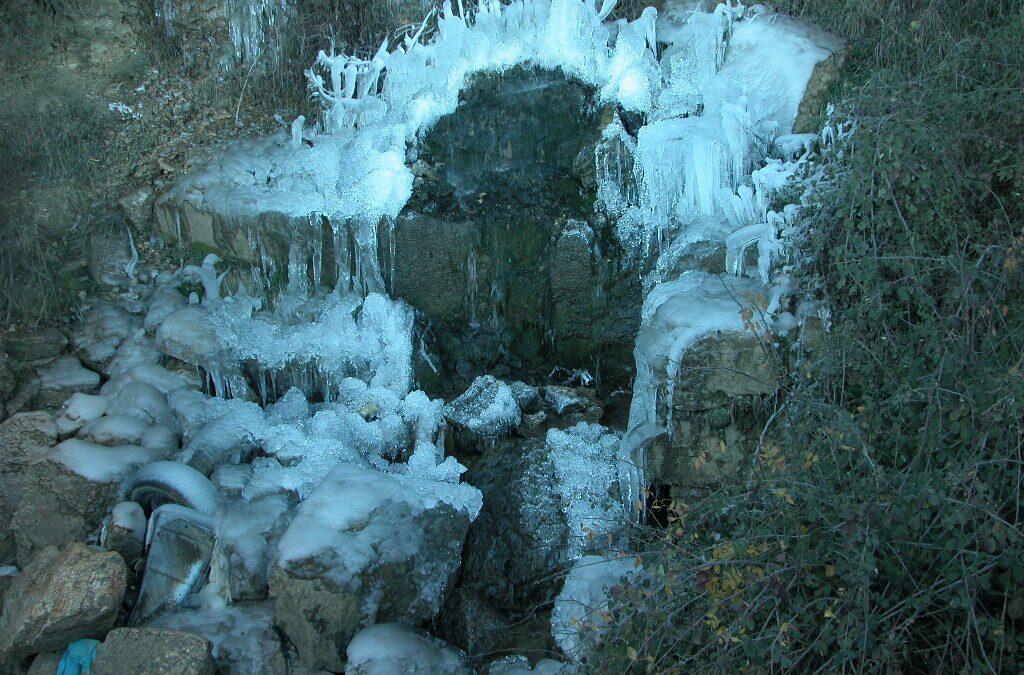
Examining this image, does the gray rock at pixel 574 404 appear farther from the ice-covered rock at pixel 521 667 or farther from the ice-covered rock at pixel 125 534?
the ice-covered rock at pixel 125 534

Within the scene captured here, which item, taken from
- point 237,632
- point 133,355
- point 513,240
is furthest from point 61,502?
point 513,240

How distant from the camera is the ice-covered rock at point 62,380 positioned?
18.3 feet

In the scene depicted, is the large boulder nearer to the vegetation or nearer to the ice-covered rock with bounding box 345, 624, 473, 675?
the ice-covered rock with bounding box 345, 624, 473, 675

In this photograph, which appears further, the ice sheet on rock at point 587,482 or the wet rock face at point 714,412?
the ice sheet on rock at point 587,482

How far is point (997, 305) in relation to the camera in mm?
3340

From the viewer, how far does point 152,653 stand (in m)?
3.93

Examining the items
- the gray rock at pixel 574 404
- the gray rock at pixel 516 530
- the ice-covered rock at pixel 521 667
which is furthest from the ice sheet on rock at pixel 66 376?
the ice-covered rock at pixel 521 667

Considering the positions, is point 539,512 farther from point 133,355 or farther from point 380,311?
point 133,355

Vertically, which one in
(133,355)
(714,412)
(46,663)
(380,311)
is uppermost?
(714,412)

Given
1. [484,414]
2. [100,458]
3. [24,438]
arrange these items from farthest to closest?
1. [484,414]
2. [24,438]
3. [100,458]

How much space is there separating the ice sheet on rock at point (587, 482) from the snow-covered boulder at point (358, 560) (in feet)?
1.98

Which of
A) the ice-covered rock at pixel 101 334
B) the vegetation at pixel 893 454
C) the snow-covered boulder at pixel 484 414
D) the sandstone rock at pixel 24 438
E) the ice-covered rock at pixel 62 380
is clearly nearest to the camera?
the vegetation at pixel 893 454

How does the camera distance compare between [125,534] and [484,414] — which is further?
[484,414]

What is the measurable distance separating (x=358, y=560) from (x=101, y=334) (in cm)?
286
